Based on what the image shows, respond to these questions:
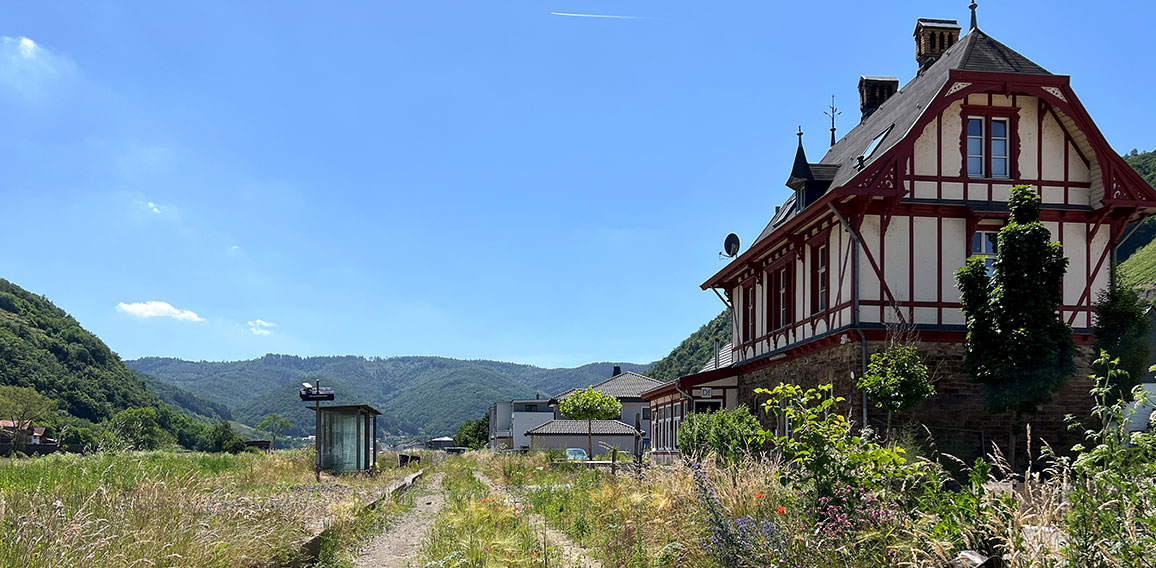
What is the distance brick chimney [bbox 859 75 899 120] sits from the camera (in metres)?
30.5

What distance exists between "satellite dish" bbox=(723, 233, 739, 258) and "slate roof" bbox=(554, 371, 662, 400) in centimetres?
4114

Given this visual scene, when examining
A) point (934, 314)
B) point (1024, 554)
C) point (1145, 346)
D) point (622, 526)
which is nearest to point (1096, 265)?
point (1145, 346)

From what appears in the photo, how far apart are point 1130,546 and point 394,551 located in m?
9.10

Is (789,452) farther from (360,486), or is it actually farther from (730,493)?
(360,486)

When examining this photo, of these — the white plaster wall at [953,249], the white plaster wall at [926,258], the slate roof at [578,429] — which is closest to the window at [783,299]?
the white plaster wall at [926,258]

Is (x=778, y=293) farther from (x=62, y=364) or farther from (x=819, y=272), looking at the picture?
(x=62, y=364)

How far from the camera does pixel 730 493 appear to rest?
988cm

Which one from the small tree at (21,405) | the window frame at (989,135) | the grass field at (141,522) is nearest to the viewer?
the grass field at (141,522)

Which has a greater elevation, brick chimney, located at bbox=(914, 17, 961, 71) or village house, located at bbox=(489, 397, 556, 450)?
brick chimney, located at bbox=(914, 17, 961, 71)

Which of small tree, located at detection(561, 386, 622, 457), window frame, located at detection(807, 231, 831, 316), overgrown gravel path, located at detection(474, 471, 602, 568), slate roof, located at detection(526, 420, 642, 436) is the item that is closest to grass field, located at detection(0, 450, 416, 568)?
overgrown gravel path, located at detection(474, 471, 602, 568)

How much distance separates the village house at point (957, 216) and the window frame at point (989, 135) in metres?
0.03

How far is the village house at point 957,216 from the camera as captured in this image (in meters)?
20.9

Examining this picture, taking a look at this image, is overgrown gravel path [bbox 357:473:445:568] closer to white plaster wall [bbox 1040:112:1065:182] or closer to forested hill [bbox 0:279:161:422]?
white plaster wall [bbox 1040:112:1065:182]

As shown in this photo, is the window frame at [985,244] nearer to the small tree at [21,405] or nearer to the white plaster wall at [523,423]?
the white plaster wall at [523,423]
